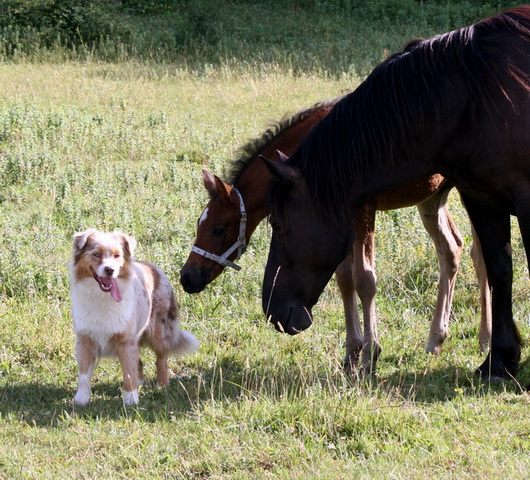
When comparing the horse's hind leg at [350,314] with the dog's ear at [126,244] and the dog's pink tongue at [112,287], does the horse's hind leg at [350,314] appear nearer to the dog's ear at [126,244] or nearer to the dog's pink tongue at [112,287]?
the dog's ear at [126,244]

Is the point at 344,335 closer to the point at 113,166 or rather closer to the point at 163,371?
the point at 163,371

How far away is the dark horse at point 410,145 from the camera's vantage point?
5.16 m

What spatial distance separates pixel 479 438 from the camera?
4.55 meters

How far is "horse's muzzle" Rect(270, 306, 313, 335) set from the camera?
550 centimetres

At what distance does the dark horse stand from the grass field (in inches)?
28.6

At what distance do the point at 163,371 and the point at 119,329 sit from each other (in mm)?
579

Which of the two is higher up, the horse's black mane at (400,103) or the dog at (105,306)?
the horse's black mane at (400,103)

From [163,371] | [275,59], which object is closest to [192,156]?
[163,371]

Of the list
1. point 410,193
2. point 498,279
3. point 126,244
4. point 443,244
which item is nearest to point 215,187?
point 126,244

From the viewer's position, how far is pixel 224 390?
568 centimetres

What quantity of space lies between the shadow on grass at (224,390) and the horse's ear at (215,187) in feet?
3.99

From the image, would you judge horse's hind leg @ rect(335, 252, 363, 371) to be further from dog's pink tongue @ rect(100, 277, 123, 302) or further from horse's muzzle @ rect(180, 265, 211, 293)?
dog's pink tongue @ rect(100, 277, 123, 302)

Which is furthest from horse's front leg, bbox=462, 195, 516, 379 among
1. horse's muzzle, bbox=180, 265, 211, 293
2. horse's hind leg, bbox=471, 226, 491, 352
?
horse's muzzle, bbox=180, 265, 211, 293

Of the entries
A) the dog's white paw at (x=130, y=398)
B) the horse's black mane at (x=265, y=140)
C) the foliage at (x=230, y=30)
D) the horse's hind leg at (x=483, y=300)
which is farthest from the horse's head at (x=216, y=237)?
the foliage at (x=230, y=30)
